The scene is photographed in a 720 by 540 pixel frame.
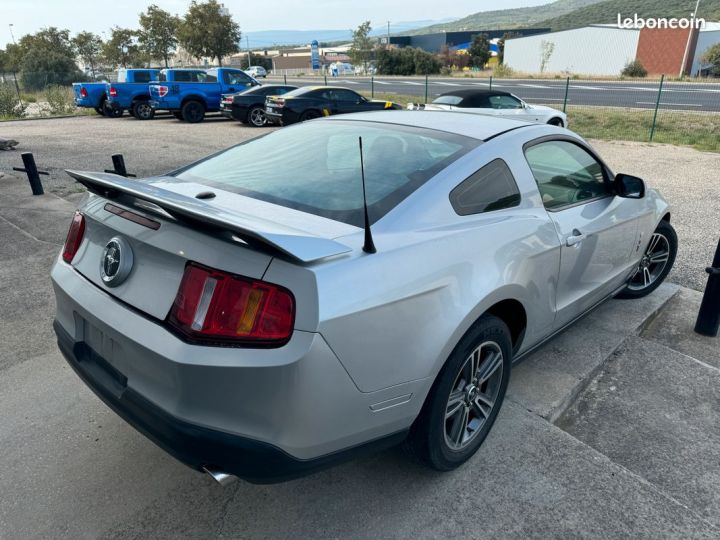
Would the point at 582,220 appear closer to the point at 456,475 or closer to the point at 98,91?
the point at 456,475

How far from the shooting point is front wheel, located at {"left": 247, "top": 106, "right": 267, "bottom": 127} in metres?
17.1

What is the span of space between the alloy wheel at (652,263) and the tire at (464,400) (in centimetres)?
230

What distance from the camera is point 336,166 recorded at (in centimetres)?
264

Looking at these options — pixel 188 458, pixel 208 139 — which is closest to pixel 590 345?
pixel 188 458

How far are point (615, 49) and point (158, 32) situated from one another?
47.8 m

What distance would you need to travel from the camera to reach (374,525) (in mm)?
2162

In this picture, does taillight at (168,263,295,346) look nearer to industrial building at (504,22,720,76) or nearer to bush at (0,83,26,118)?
bush at (0,83,26,118)

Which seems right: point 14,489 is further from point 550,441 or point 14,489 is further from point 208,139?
point 208,139

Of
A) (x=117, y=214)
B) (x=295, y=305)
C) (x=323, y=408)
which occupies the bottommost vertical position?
(x=323, y=408)

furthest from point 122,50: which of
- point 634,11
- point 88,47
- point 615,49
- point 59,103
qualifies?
point 634,11

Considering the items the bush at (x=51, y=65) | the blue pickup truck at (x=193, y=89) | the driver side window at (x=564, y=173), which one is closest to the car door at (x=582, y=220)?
the driver side window at (x=564, y=173)

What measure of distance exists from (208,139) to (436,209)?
13.5 m

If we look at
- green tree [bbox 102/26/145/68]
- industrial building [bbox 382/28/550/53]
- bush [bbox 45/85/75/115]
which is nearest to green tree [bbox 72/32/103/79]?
green tree [bbox 102/26/145/68]

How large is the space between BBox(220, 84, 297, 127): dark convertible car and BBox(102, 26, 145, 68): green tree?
3783 cm
